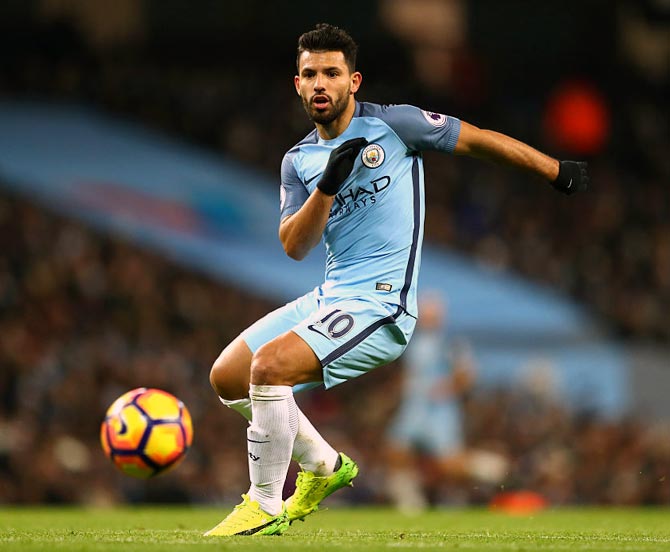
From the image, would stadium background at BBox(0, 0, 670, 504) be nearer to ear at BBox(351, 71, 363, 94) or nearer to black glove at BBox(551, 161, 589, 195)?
black glove at BBox(551, 161, 589, 195)

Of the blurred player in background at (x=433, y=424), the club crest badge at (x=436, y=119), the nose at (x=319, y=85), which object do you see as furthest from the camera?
the blurred player in background at (x=433, y=424)

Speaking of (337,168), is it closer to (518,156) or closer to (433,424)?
(518,156)

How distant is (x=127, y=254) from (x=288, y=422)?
10.4m

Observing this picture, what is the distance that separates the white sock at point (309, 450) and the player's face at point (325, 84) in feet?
4.75

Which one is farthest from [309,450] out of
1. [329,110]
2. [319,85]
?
[319,85]

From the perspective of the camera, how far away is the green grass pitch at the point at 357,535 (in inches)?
211

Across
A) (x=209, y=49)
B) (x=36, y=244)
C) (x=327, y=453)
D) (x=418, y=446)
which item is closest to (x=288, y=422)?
(x=327, y=453)

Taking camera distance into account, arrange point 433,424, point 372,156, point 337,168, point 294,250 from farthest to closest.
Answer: point 433,424
point 372,156
point 294,250
point 337,168

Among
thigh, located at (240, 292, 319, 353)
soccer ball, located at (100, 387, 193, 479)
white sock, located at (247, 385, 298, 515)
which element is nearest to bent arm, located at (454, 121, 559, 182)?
thigh, located at (240, 292, 319, 353)

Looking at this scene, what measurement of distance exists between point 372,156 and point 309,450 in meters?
1.48

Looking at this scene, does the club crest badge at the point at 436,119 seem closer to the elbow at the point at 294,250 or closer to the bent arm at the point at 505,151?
the bent arm at the point at 505,151

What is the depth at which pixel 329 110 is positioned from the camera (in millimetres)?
6035

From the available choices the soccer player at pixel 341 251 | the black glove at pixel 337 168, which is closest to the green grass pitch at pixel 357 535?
the soccer player at pixel 341 251

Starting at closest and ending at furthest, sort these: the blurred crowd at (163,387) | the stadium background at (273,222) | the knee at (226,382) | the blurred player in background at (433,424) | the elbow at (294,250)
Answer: the elbow at (294,250) → the knee at (226,382) → the blurred player in background at (433,424) → the blurred crowd at (163,387) → the stadium background at (273,222)
